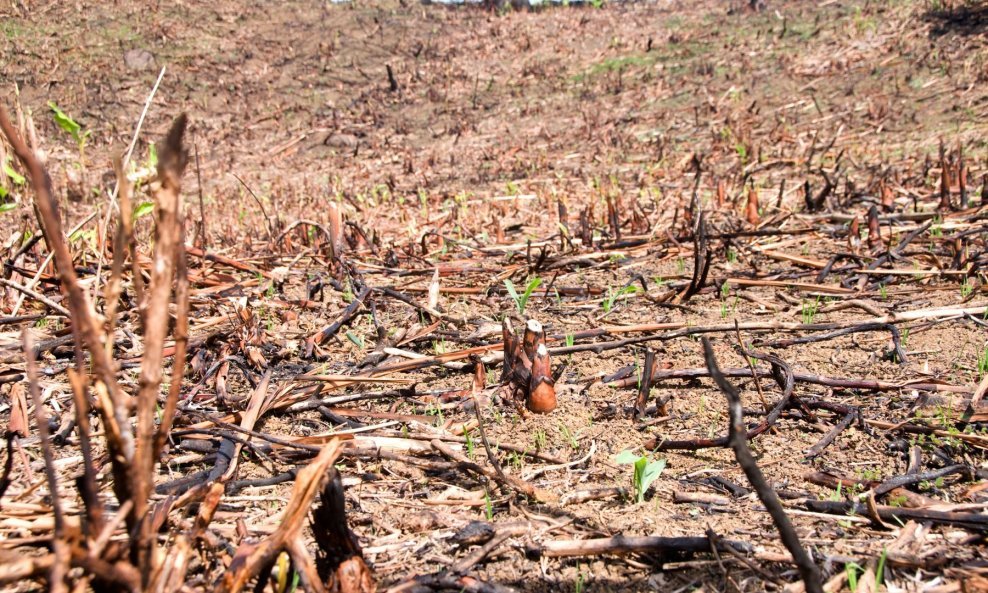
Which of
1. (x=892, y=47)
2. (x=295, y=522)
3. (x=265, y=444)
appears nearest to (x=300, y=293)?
(x=265, y=444)

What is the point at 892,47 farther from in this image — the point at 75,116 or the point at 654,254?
the point at 75,116

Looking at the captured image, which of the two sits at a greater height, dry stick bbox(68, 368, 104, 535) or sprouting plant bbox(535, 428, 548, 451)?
dry stick bbox(68, 368, 104, 535)

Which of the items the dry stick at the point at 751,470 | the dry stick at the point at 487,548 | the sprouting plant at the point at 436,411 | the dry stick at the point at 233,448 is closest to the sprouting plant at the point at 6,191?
the dry stick at the point at 233,448

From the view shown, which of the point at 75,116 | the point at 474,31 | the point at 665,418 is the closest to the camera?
the point at 665,418

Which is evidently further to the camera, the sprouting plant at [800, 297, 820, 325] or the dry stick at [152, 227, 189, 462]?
the sprouting plant at [800, 297, 820, 325]

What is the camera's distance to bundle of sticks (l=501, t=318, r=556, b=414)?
197 cm

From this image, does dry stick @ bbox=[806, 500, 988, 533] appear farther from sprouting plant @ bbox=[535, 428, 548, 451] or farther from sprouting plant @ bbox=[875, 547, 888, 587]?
sprouting plant @ bbox=[535, 428, 548, 451]

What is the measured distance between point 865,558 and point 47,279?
128 inches

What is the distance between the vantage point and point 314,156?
10.7 meters

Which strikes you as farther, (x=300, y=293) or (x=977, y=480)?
(x=300, y=293)

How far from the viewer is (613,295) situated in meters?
3.11

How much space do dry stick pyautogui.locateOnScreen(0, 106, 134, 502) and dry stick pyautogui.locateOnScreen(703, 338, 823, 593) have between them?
690mm

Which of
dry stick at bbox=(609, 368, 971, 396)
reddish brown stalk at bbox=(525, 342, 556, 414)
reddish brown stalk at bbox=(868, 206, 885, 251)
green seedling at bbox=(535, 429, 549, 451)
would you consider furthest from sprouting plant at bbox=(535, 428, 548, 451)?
reddish brown stalk at bbox=(868, 206, 885, 251)

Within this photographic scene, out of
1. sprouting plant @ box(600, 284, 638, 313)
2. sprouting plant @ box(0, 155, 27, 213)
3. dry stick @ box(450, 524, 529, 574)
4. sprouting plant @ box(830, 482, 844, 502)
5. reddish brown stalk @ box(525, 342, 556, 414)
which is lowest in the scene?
sprouting plant @ box(830, 482, 844, 502)
